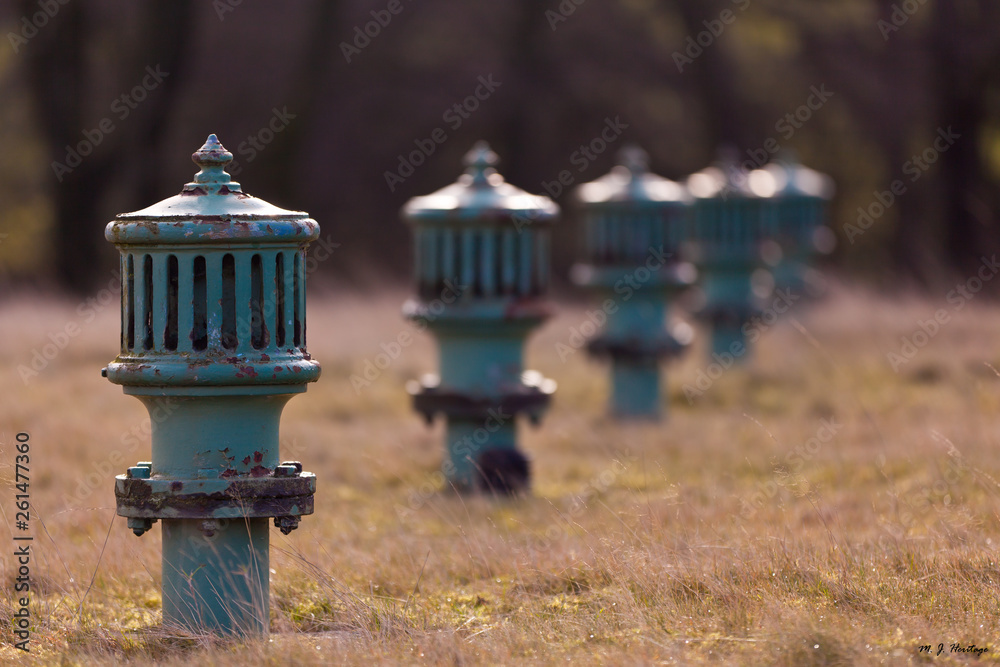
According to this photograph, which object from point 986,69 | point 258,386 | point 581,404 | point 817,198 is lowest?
point 581,404

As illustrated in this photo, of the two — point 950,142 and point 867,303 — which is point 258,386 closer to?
point 867,303

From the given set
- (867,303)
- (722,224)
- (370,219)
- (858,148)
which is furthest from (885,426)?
(858,148)

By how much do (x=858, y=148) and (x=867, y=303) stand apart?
1696 centimetres

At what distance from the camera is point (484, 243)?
7137 millimetres

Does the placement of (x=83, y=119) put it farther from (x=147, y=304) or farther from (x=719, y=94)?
(x=147, y=304)

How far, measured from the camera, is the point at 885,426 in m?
8.72
